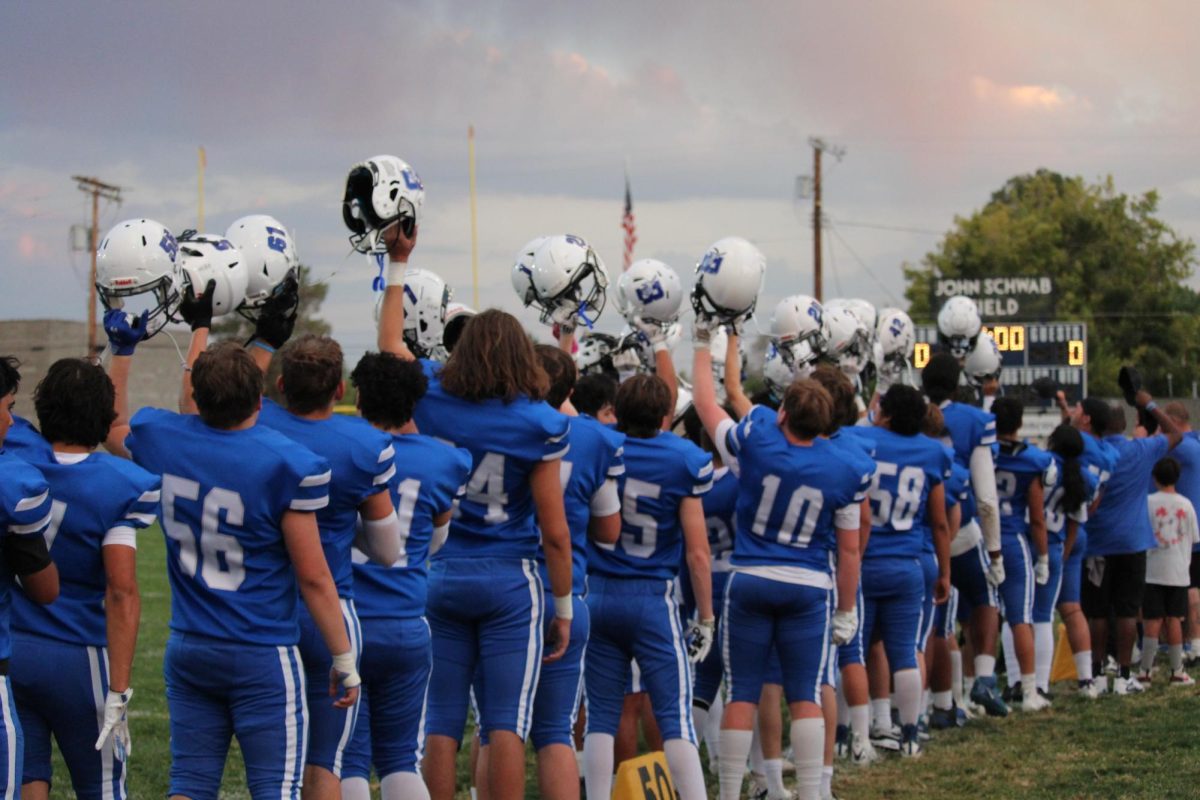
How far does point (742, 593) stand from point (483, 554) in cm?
154

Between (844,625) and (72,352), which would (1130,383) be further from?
(72,352)

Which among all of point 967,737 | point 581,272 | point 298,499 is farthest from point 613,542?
point 967,737

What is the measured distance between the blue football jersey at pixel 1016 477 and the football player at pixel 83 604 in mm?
6442

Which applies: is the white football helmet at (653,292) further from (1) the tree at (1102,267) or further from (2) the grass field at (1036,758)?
(1) the tree at (1102,267)

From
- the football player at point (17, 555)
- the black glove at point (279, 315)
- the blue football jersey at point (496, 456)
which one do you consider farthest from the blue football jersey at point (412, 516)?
the football player at point (17, 555)

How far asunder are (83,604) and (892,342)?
6.60m

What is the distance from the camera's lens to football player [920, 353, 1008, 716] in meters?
8.97

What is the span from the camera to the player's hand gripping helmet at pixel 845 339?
29.8ft

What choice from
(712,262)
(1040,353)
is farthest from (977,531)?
(1040,353)

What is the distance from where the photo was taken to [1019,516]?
963 cm

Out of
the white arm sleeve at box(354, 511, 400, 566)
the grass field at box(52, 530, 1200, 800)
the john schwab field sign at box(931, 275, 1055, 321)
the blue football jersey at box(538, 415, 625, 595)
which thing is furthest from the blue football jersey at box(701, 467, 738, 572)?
the john schwab field sign at box(931, 275, 1055, 321)

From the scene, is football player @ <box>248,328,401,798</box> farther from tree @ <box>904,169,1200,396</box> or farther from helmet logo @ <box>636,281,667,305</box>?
tree @ <box>904,169,1200,396</box>

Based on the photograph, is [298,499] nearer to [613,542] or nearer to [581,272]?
[613,542]

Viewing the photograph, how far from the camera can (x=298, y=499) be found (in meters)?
4.19
